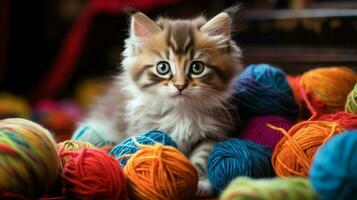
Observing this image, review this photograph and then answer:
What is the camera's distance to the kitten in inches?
57.7

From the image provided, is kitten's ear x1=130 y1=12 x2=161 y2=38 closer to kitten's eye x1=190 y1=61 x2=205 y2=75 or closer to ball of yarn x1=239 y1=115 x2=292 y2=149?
kitten's eye x1=190 y1=61 x2=205 y2=75

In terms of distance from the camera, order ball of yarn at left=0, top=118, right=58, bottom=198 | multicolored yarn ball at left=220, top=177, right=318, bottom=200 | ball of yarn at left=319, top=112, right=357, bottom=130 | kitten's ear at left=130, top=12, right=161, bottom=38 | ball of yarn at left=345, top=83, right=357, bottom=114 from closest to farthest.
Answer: multicolored yarn ball at left=220, top=177, right=318, bottom=200 → ball of yarn at left=0, top=118, right=58, bottom=198 → ball of yarn at left=319, top=112, right=357, bottom=130 → ball of yarn at left=345, top=83, right=357, bottom=114 → kitten's ear at left=130, top=12, right=161, bottom=38

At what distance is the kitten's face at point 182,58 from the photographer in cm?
146

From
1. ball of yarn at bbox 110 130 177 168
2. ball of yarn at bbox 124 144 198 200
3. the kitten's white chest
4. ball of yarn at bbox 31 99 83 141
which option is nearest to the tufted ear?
the kitten's white chest

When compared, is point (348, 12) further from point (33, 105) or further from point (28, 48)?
point (28, 48)

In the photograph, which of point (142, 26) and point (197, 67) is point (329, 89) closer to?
point (197, 67)

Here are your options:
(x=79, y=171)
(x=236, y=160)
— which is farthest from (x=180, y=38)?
(x=79, y=171)

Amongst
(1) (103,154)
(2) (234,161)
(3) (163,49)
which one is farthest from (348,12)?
(1) (103,154)

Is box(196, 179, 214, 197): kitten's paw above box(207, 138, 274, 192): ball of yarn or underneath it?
underneath

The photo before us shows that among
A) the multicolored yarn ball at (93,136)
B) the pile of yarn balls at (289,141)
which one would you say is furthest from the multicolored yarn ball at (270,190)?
the multicolored yarn ball at (93,136)

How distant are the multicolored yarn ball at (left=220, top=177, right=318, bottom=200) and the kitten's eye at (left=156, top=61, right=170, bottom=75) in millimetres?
572

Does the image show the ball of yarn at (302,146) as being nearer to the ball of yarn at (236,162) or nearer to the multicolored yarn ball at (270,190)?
the ball of yarn at (236,162)

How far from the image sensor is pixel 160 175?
1.18 metres

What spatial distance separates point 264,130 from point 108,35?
219 centimetres
